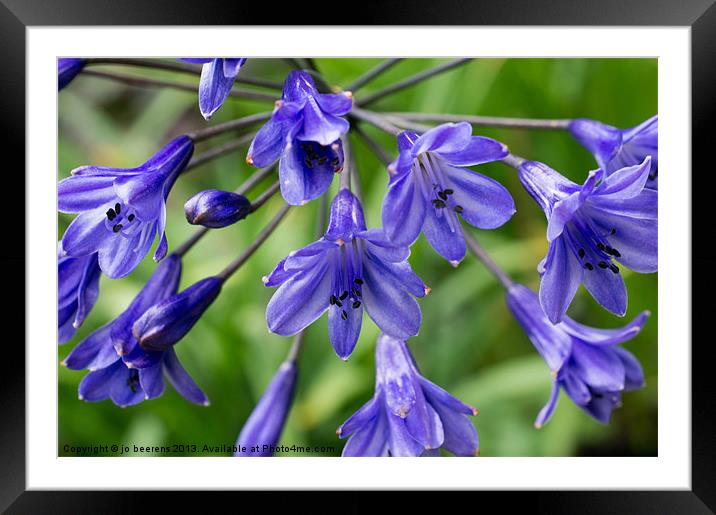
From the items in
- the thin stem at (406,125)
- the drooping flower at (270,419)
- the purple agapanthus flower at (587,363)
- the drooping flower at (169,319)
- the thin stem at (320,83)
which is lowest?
the drooping flower at (270,419)

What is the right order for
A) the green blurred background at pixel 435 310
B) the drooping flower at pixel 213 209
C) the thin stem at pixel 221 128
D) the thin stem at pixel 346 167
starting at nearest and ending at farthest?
1. the drooping flower at pixel 213 209
2. the thin stem at pixel 346 167
3. the thin stem at pixel 221 128
4. the green blurred background at pixel 435 310

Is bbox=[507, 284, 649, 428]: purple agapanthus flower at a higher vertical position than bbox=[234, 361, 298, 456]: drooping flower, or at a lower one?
higher

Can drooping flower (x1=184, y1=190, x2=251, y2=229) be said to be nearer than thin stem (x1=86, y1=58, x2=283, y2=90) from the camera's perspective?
Yes

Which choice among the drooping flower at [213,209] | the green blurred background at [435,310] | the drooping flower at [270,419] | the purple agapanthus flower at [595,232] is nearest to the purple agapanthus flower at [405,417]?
the drooping flower at [270,419]

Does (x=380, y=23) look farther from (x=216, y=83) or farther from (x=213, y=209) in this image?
(x=213, y=209)

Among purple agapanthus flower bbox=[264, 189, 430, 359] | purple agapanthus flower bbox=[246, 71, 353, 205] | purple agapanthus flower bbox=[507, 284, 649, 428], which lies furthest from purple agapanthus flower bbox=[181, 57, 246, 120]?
purple agapanthus flower bbox=[507, 284, 649, 428]

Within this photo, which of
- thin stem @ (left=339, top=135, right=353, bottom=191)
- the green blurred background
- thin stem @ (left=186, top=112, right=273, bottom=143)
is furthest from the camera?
the green blurred background

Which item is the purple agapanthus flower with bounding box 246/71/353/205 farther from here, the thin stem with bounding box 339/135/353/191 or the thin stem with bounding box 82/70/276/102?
the thin stem with bounding box 82/70/276/102

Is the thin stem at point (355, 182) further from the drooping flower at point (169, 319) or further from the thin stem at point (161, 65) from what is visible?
the drooping flower at point (169, 319)

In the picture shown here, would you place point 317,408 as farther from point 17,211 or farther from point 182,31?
point 182,31
